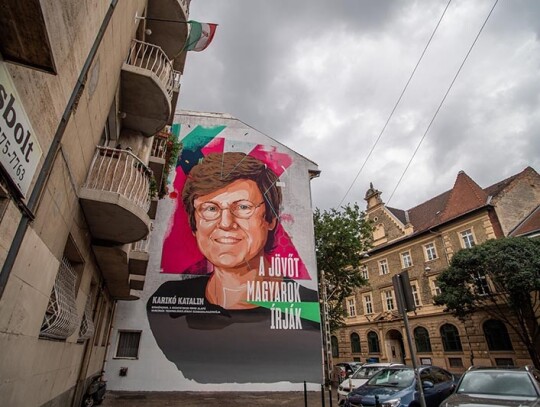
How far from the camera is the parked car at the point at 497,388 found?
20.7ft

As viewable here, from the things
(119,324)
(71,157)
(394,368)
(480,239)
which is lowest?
(394,368)

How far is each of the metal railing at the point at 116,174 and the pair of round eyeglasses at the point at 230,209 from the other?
10.8 meters

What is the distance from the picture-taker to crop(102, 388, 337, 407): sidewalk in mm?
11242

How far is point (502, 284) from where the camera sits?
70.7 feet

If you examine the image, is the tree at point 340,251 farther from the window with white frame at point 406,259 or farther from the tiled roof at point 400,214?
the tiled roof at point 400,214

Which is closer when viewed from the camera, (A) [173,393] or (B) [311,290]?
(A) [173,393]

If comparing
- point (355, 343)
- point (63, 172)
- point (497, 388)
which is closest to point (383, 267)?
point (355, 343)

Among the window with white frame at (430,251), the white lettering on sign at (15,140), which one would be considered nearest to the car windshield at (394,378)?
the white lettering on sign at (15,140)

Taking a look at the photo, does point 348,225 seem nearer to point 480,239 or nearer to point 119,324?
point 480,239

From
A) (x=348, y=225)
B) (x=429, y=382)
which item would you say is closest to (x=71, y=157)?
(x=429, y=382)

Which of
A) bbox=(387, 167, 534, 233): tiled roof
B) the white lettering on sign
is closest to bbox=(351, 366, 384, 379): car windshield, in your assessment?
the white lettering on sign

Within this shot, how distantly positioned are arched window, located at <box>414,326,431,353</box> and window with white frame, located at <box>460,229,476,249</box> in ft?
27.9

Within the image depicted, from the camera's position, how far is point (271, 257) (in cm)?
1733

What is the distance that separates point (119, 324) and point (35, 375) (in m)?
11.2
